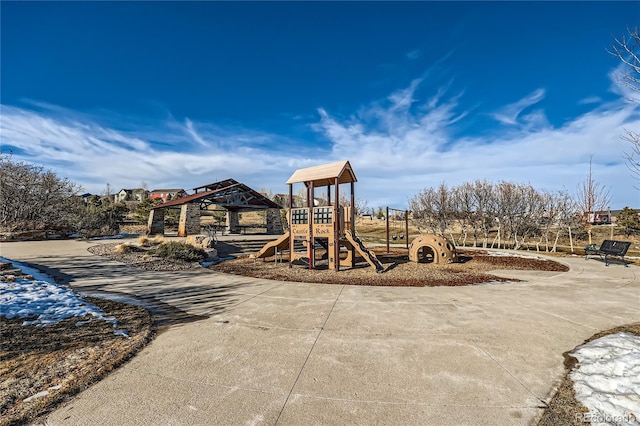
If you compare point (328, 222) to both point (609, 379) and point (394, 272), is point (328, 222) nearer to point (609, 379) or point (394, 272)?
point (394, 272)

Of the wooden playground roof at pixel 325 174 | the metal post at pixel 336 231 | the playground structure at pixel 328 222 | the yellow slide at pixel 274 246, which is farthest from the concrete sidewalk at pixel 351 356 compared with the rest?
the wooden playground roof at pixel 325 174

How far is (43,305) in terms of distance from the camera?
5.18 m

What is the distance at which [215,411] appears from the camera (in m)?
2.52

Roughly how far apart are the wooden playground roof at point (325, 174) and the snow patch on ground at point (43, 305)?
731 cm

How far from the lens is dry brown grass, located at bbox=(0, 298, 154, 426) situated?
8.57 feet

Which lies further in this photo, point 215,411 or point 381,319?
point 381,319

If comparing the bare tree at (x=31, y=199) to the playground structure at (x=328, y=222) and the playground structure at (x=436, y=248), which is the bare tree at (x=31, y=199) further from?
the playground structure at (x=436, y=248)

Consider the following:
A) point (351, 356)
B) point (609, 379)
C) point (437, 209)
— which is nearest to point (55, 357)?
point (351, 356)

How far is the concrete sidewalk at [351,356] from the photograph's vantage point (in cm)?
254

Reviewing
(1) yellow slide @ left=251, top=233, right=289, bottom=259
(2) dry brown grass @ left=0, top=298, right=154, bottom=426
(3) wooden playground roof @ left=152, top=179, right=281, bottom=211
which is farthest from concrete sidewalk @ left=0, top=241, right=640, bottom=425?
(3) wooden playground roof @ left=152, top=179, right=281, bottom=211

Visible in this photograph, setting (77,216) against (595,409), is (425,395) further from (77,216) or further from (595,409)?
(77,216)

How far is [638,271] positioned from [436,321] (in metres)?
10.1

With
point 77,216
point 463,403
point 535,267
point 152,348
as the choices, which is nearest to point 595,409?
point 463,403

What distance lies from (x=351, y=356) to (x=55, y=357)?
3647 millimetres
